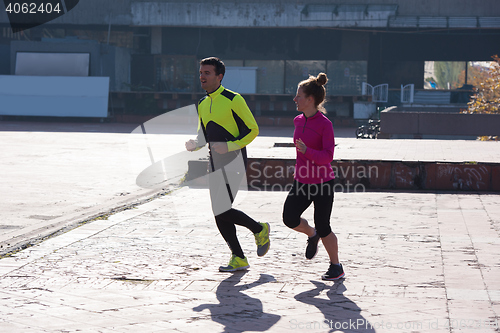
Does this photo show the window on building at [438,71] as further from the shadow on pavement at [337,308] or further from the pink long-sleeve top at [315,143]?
the shadow on pavement at [337,308]

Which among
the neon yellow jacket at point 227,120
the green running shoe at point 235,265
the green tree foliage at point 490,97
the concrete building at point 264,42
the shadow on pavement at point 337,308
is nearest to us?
the shadow on pavement at point 337,308

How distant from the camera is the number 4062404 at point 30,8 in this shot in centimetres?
3700

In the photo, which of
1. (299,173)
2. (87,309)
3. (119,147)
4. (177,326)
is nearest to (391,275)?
(299,173)

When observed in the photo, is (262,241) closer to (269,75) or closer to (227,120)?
(227,120)

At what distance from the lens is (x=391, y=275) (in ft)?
16.9

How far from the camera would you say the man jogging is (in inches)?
202

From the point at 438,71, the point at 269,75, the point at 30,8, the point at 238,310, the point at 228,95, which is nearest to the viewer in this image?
the point at 238,310

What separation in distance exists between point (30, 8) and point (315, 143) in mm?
35785

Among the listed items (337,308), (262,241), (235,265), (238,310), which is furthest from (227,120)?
(337,308)

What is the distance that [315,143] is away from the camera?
16.0 feet

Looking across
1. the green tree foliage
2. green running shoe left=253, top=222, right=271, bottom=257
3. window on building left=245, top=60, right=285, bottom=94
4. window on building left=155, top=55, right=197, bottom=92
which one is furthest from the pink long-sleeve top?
window on building left=155, top=55, right=197, bottom=92

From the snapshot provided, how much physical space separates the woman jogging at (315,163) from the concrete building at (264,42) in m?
28.7

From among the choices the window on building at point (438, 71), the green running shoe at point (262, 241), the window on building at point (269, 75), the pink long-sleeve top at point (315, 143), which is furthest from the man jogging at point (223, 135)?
the window on building at point (438, 71)

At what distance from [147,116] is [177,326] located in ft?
103
